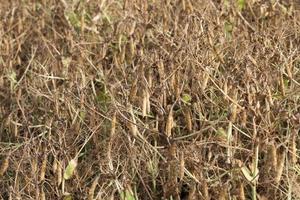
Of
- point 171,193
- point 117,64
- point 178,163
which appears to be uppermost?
point 117,64

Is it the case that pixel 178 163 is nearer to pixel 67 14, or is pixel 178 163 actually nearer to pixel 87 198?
pixel 87 198

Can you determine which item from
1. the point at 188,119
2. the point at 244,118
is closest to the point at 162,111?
the point at 188,119

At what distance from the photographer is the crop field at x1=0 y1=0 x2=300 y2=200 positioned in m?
1.61

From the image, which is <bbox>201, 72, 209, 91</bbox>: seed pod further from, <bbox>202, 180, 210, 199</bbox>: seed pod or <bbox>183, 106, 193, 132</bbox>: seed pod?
<bbox>202, 180, 210, 199</bbox>: seed pod

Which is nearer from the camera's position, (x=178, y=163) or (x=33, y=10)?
(x=178, y=163)

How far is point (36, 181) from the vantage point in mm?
1600

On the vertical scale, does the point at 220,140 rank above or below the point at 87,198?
above

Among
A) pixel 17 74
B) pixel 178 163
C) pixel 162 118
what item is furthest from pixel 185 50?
pixel 17 74

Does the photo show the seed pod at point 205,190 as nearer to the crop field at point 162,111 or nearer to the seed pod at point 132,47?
the crop field at point 162,111

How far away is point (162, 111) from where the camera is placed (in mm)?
1720

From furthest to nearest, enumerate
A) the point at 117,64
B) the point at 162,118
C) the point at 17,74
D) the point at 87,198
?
Answer: the point at 17,74 → the point at 117,64 → the point at 162,118 → the point at 87,198

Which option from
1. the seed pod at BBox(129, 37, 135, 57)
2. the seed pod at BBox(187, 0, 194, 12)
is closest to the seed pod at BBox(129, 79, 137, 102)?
the seed pod at BBox(129, 37, 135, 57)

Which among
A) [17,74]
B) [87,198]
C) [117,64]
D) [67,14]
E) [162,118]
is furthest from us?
[67,14]

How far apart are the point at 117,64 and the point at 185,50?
296 mm
